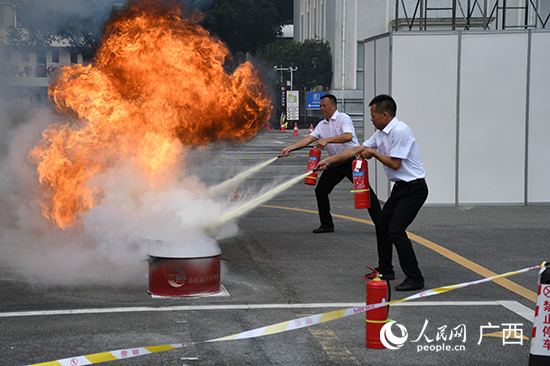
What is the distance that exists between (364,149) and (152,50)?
12.3ft

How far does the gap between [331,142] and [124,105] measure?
2.84 metres

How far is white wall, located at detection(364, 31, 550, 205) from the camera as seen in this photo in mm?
12203

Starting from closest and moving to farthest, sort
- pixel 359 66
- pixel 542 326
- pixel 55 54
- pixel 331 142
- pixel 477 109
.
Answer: pixel 542 326 → pixel 331 142 → pixel 477 109 → pixel 55 54 → pixel 359 66

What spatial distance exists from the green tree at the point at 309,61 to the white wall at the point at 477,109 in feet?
124

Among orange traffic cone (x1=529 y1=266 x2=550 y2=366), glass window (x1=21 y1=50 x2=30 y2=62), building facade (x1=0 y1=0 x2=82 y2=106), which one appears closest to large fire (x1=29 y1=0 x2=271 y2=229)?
building facade (x1=0 y1=0 x2=82 y2=106)

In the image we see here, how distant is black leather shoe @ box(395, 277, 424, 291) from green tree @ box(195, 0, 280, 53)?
28.2 metres

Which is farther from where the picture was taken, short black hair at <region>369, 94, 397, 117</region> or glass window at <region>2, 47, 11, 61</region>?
glass window at <region>2, 47, 11, 61</region>

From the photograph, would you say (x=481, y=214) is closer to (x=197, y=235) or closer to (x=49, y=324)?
(x=197, y=235)

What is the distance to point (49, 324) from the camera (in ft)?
17.3

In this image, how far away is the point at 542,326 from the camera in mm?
4000

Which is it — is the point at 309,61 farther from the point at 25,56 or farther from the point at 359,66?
the point at 25,56

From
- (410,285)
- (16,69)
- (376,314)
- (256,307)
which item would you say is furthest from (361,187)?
(16,69)

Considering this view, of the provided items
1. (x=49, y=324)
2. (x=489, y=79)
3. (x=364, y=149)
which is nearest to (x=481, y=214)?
(x=489, y=79)

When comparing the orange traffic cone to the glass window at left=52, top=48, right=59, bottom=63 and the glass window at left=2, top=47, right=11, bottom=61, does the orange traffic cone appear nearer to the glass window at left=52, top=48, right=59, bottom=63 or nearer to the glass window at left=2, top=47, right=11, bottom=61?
the glass window at left=2, top=47, right=11, bottom=61
